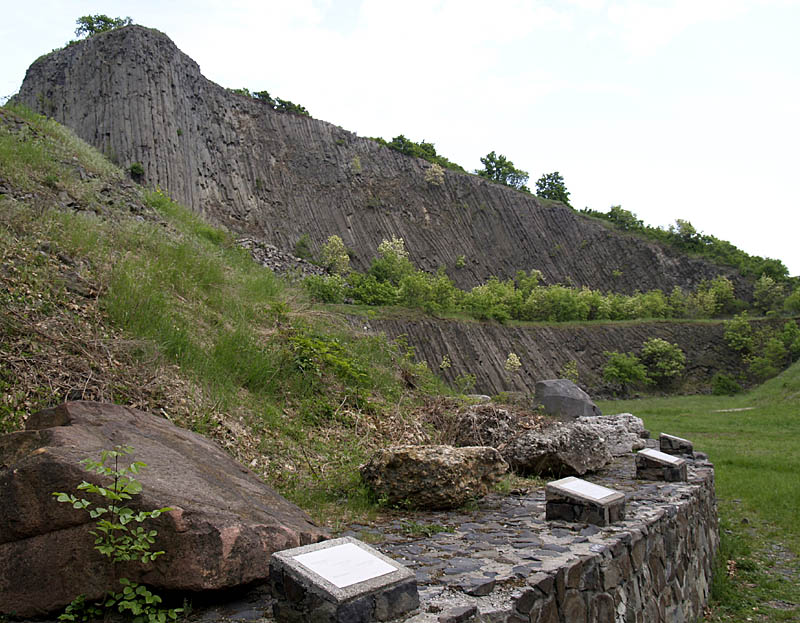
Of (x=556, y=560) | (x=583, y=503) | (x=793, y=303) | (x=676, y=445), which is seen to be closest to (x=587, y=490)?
(x=583, y=503)

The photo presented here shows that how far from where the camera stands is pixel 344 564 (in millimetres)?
2406

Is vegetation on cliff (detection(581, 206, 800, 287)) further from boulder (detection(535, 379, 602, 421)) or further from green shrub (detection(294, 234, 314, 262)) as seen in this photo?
boulder (detection(535, 379, 602, 421))

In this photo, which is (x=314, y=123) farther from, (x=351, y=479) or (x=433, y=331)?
(x=351, y=479)

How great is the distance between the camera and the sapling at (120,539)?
92.0 inches

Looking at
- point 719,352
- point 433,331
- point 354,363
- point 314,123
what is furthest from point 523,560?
point 314,123

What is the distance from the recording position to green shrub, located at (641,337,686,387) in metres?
28.0

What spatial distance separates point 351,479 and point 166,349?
6.81 ft

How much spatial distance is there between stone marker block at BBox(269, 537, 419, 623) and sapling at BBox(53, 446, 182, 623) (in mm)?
475

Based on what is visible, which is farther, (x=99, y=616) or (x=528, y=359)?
(x=528, y=359)

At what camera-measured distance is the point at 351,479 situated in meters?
5.01

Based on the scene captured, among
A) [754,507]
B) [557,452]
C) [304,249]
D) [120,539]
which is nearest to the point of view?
[120,539]

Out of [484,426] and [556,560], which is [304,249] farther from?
[556,560]

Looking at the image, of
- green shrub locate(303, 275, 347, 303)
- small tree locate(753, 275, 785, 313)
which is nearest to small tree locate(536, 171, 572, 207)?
small tree locate(753, 275, 785, 313)

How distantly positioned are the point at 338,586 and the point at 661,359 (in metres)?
29.3
